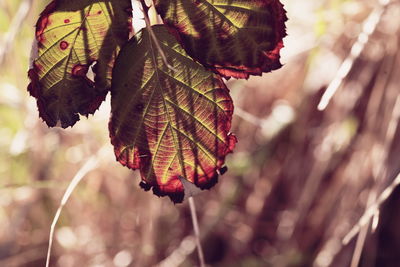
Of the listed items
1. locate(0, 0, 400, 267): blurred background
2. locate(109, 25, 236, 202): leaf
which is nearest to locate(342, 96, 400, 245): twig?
locate(0, 0, 400, 267): blurred background

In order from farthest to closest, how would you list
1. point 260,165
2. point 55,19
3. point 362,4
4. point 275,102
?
point 275,102 → point 260,165 → point 362,4 → point 55,19

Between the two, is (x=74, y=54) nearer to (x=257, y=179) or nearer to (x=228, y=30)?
(x=228, y=30)

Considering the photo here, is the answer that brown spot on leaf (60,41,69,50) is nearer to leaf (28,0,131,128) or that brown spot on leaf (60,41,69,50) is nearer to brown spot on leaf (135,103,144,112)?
leaf (28,0,131,128)

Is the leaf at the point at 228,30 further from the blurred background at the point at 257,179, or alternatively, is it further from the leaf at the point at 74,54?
the blurred background at the point at 257,179

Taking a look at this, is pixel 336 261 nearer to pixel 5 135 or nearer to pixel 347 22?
Answer: pixel 347 22

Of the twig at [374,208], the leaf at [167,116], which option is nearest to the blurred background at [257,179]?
the twig at [374,208]

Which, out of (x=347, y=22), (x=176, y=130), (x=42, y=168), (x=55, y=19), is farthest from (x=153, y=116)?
(x=347, y=22)

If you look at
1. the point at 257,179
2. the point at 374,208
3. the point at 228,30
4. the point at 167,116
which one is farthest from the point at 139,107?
the point at 257,179
